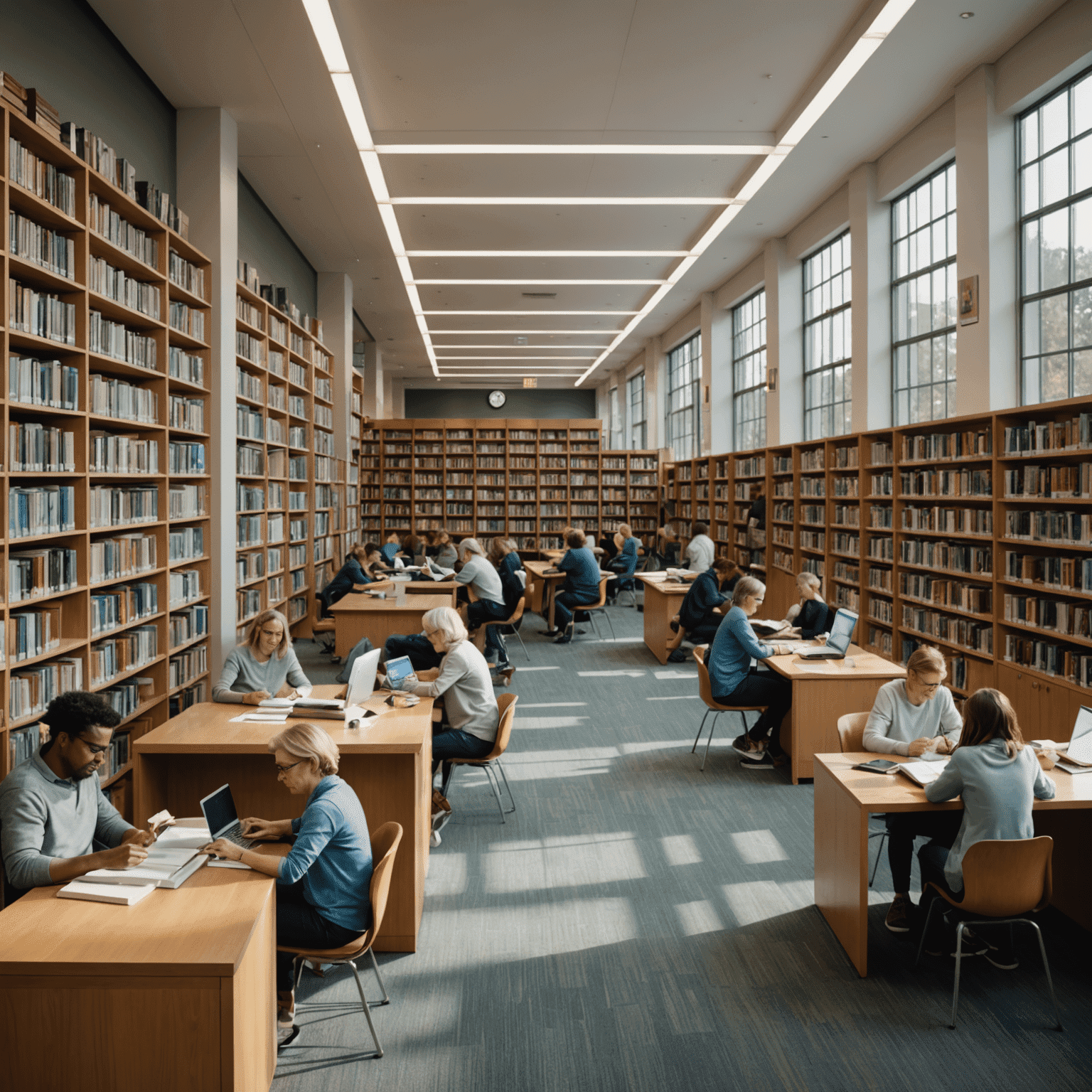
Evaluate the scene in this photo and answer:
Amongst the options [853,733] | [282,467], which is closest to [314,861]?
[853,733]

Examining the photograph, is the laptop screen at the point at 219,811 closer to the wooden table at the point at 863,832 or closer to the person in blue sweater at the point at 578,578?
the wooden table at the point at 863,832

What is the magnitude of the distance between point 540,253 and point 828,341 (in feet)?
12.1

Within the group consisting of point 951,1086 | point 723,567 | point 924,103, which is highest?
point 924,103

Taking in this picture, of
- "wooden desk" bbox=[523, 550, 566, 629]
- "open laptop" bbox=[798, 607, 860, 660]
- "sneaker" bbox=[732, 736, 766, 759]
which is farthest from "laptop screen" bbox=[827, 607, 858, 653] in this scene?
"wooden desk" bbox=[523, 550, 566, 629]

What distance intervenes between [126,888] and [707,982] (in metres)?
2.05

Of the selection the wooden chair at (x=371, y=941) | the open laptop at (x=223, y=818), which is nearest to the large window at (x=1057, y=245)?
the wooden chair at (x=371, y=941)

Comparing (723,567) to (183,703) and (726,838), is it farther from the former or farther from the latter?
(183,703)

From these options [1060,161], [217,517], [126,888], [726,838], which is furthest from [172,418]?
[1060,161]

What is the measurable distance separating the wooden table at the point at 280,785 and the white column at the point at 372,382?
46.4 ft

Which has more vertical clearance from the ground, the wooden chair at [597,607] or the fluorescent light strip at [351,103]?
the fluorescent light strip at [351,103]

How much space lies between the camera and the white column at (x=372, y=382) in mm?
17359

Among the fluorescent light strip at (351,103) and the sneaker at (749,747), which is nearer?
the fluorescent light strip at (351,103)

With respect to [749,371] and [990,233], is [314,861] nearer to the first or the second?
[990,233]

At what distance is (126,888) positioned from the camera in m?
2.40
